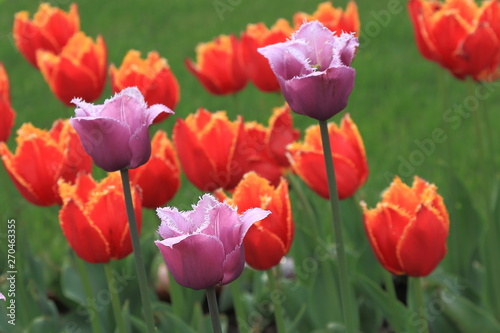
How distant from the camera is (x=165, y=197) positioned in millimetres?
1827

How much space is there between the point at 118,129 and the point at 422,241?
0.64m

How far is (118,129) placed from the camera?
1117mm

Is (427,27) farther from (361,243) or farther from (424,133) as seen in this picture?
(424,133)

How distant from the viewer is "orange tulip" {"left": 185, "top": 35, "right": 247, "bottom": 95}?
238cm

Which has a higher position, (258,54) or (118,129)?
(258,54)

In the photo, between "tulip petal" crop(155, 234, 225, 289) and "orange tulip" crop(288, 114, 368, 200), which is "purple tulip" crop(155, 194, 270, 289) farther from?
"orange tulip" crop(288, 114, 368, 200)

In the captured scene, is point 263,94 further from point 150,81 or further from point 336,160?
point 336,160

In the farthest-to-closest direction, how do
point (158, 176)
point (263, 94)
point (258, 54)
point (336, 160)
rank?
point (263, 94)
point (258, 54)
point (158, 176)
point (336, 160)

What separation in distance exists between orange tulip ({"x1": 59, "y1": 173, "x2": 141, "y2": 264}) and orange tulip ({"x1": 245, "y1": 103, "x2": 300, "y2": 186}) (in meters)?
0.34

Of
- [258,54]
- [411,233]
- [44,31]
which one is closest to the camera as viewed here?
[411,233]

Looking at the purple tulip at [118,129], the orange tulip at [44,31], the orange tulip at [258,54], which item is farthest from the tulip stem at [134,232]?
the orange tulip at [44,31]

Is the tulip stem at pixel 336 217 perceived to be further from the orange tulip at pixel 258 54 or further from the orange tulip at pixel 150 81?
the orange tulip at pixel 258 54

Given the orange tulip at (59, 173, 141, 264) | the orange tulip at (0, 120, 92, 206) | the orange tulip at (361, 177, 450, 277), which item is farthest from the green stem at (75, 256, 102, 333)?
the orange tulip at (361, 177, 450, 277)

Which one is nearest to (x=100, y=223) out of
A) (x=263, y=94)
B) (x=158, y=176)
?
(x=158, y=176)
